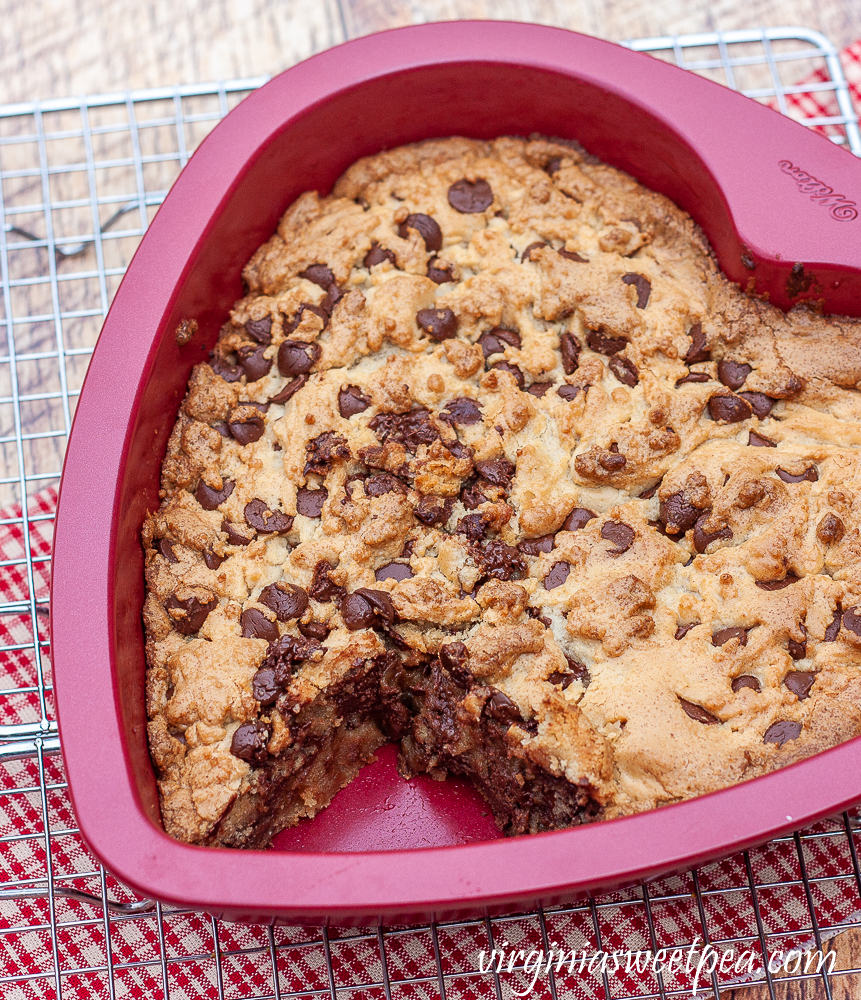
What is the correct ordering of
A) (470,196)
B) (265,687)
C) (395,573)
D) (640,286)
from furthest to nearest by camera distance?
(470,196) < (640,286) < (395,573) < (265,687)

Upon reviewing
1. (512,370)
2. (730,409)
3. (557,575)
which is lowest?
(557,575)

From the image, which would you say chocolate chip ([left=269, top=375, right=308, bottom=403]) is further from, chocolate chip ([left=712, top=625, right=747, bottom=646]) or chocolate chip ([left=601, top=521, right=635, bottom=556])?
chocolate chip ([left=712, top=625, right=747, bottom=646])

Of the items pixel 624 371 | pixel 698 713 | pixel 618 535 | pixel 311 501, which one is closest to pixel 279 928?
pixel 311 501

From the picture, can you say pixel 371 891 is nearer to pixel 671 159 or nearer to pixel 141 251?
pixel 141 251

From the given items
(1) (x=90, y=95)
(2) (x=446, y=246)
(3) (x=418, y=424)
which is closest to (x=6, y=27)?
(1) (x=90, y=95)

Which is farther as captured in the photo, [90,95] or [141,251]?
[90,95]

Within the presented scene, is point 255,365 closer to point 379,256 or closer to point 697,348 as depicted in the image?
point 379,256

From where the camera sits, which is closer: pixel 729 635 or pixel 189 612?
pixel 729 635
